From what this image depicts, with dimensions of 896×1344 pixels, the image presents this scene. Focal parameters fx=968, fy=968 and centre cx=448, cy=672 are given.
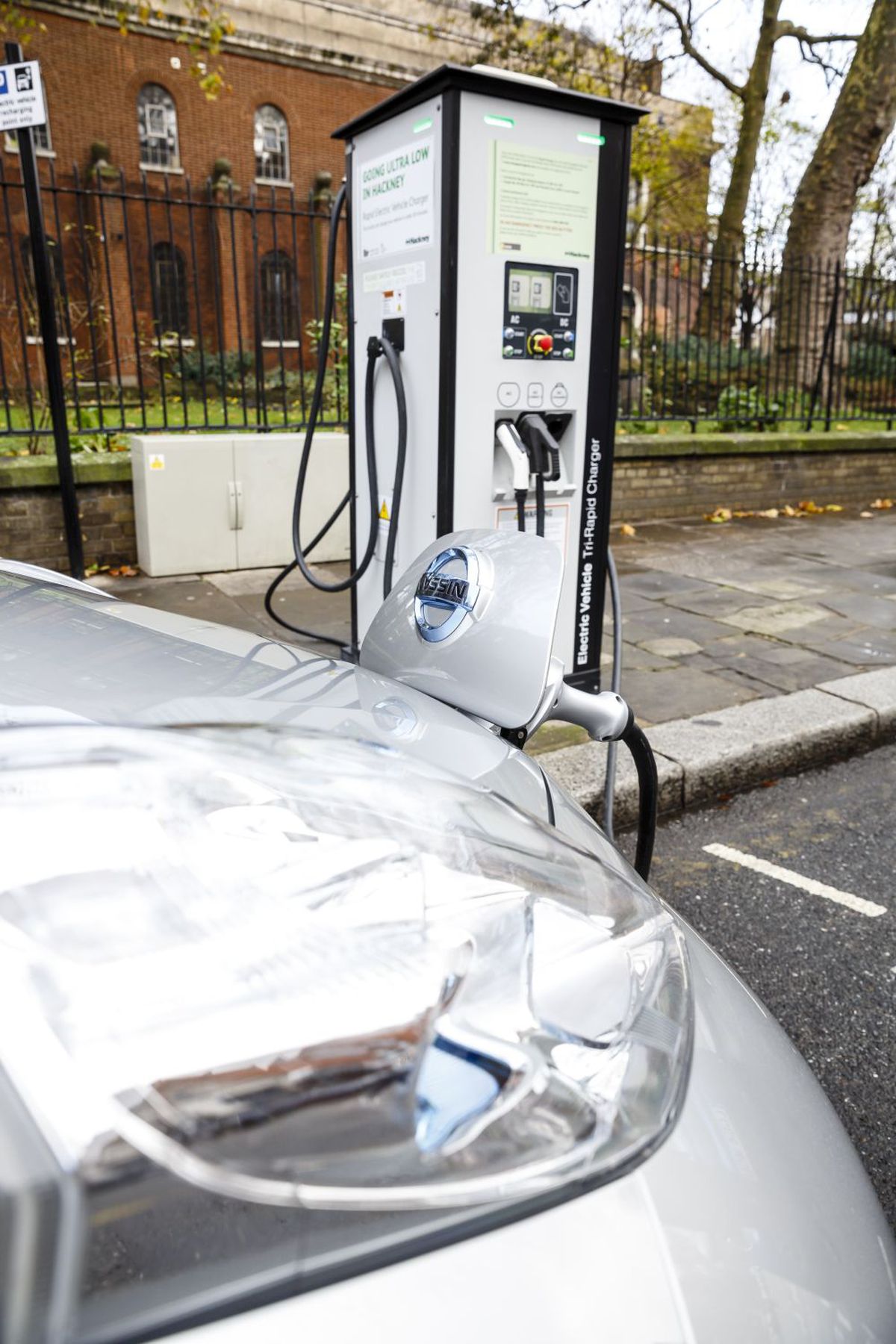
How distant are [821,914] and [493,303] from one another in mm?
2311

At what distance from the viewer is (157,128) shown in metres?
25.6

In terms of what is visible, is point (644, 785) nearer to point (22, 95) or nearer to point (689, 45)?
point (22, 95)

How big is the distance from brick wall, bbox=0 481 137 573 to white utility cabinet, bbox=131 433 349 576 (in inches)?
4.6

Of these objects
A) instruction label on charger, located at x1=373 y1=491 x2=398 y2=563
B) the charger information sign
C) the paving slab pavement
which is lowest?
the paving slab pavement

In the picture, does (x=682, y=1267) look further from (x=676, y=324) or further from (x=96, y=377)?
(x=676, y=324)

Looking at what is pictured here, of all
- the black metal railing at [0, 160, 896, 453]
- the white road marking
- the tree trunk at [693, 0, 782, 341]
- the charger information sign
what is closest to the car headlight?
the white road marking

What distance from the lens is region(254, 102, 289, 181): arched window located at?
2719cm

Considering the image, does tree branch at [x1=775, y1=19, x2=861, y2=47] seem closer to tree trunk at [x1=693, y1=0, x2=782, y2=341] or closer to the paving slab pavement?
tree trunk at [x1=693, y1=0, x2=782, y2=341]

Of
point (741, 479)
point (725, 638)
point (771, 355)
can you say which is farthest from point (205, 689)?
point (771, 355)

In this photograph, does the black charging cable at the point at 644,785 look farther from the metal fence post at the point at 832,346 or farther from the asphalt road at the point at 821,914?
the metal fence post at the point at 832,346

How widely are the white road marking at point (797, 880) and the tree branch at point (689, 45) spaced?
16.1m

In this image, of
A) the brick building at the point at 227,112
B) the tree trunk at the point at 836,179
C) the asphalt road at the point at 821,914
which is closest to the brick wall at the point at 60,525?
the asphalt road at the point at 821,914

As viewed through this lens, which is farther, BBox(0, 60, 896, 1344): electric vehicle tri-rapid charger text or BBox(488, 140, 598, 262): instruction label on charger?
BBox(488, 140, 598, 262): instruction label on charger

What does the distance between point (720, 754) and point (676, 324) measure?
706 centimetres
